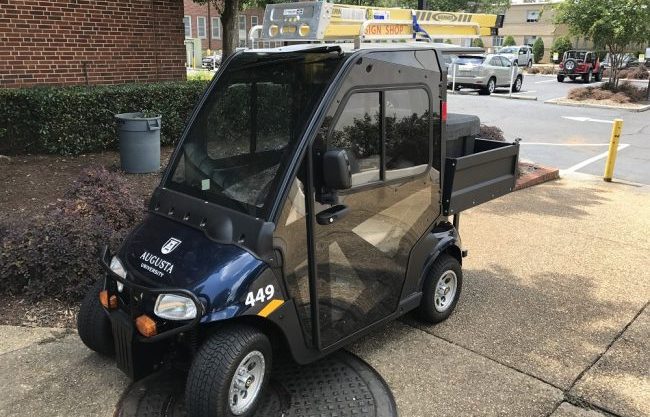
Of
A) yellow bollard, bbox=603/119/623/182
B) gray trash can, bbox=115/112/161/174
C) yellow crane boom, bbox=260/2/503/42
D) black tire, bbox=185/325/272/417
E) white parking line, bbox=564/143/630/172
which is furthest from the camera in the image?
white parking line, bbox=564/143/630/172

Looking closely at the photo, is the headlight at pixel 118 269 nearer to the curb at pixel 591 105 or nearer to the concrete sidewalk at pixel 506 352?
the concrete sidewalk at pixel 506 352

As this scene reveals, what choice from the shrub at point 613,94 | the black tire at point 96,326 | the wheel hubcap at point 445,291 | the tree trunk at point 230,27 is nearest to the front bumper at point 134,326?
the black tire at point 96,326

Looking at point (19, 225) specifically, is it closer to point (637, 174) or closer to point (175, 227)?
point (175, 227)

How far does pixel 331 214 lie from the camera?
2943 millimetres

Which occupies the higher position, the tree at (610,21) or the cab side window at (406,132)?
the tree at (610,21)

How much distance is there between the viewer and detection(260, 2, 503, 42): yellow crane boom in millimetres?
3438

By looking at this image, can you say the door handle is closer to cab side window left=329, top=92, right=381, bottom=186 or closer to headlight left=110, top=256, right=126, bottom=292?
cab side window left=329, top=92, right=381, bottom=186

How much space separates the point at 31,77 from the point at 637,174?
33.2ft

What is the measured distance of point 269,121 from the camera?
3043 millimetres

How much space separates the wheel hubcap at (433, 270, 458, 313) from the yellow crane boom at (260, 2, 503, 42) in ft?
5.74

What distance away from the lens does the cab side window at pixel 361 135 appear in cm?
300

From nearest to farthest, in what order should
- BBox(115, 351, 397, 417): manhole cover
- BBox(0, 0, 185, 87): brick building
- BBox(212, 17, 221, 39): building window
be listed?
BBox(115, 351, 397, 417): manhole cover
BBox(0, 0, 185, 87): brick building
BBox(212, 17, 221, 39): building window

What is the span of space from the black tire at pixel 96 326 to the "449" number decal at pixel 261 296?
1043 millimetres

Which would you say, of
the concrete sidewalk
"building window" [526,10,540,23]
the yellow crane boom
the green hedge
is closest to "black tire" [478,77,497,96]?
the green hedge
